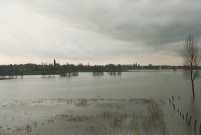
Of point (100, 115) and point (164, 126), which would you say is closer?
point (164, 126)

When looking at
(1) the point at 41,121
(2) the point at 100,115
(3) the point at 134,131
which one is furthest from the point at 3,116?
(3) the point at 134,131

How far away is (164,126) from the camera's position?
2478cm

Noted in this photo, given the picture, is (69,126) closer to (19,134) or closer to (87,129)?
(87,129)

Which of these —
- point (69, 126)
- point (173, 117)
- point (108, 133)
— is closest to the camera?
point (108, 133)

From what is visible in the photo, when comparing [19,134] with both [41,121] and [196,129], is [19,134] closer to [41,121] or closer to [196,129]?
[41,121]

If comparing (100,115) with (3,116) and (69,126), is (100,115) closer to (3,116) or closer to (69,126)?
(69,126)

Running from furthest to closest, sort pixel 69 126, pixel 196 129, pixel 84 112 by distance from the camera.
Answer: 1. pixel 84 112
2. pixel 69 126
3. pixel 196 129

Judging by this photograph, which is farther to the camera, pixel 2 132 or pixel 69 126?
pixel 69 126

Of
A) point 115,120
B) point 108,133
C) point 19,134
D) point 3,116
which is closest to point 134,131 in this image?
point 108,133

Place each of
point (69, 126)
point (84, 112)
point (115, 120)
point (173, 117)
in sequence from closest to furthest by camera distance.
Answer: point (69, 126), point (115, 120), point (173, 117), point (84, 112)

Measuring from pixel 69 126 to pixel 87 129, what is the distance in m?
3.05

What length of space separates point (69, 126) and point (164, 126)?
40.2ft

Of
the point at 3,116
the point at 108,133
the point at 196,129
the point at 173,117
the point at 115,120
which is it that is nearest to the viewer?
the point at 108,133

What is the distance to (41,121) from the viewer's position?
28.4 metres
